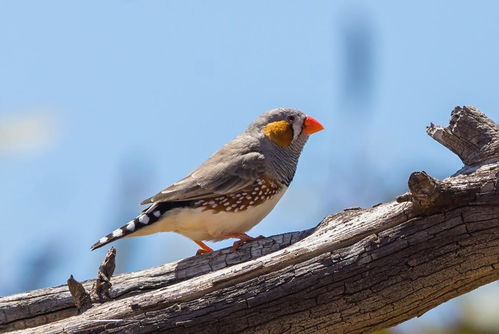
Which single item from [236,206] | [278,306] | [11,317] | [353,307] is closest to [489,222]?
[353,307]

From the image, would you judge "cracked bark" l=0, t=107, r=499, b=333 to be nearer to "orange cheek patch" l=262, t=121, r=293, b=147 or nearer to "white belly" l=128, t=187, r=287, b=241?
"white belly" l=128, t=187, r=287, b=241

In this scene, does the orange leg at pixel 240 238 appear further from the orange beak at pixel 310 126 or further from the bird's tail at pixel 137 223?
the orange beak at pixel 310 126

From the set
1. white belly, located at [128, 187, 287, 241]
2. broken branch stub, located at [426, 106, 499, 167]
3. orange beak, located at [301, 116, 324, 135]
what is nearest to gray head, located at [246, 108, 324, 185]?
orange beak, located at [301, 116, 324, 135]

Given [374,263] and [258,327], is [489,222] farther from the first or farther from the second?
[258,327]

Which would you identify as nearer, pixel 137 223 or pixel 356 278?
pixel 356 278

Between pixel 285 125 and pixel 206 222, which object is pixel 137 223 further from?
pixel 285 125

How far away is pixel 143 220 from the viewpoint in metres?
6.40

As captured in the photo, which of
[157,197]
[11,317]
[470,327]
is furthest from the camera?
[157,197]

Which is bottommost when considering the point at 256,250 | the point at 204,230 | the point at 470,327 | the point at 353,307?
the point at 470,327

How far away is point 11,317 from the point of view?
5660 millimetres

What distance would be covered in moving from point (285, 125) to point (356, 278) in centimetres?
296

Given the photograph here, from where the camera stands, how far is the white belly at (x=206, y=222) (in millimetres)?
6551

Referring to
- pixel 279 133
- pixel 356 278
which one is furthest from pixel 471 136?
pixel 279 133

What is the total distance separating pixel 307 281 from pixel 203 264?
111 centimetres
